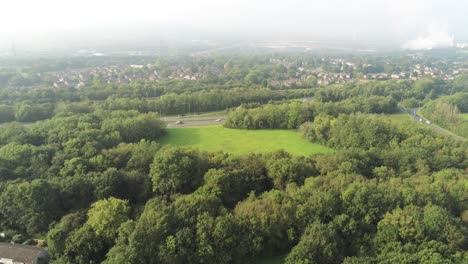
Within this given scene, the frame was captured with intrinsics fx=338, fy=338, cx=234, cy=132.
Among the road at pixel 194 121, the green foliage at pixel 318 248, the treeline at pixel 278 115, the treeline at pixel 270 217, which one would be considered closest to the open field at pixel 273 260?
the treeline at pixel 270 217

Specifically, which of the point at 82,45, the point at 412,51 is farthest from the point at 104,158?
the point at 412,51

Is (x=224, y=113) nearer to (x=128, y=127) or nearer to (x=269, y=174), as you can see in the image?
(x=128, y=127)

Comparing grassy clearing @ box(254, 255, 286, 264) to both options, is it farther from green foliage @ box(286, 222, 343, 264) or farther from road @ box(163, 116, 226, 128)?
road @ box(163, 116, 226, 128)

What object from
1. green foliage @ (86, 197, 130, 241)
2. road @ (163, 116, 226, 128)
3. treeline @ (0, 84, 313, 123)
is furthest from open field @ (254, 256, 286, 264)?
treeline @ (0, 84, 313, 123)

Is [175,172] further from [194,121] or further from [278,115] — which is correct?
[194,121]

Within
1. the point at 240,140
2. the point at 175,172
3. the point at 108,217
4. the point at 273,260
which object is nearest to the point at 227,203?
the point at 175,172

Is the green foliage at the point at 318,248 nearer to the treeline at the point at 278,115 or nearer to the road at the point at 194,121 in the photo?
the treeline at the point at 278,115
